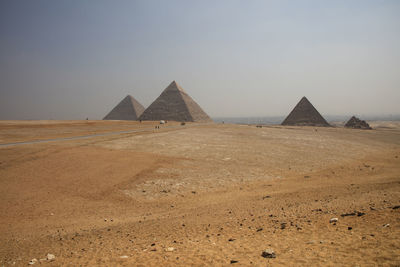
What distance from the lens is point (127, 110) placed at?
111500 mm

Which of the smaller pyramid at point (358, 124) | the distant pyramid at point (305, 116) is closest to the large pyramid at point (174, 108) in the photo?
the distant pyramid at point (305, 116)

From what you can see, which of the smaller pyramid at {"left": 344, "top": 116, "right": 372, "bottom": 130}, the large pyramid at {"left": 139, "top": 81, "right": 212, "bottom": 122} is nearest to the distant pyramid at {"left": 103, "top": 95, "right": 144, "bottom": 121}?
the large pyramid at {"left": 139, "top": 81, "right": 212, "bottom": 122}

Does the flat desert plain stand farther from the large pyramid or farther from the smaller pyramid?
the large pyramid

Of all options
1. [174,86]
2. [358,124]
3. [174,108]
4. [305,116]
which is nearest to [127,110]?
[174,86]

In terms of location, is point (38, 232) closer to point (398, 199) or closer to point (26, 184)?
point (26, 184)

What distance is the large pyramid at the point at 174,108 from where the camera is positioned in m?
86.3

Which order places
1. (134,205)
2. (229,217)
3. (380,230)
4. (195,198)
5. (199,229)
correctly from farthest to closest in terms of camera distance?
(195,198) → (134,205) → (229,217) → (199,229) → (380,230)

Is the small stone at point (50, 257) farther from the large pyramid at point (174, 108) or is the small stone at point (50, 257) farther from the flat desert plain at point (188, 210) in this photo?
the large pyramid at point (174, 108)

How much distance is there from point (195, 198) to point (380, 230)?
21.3 ft

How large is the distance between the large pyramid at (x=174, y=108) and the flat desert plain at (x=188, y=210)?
69.5 meters

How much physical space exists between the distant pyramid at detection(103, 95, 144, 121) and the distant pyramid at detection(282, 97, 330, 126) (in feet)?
227

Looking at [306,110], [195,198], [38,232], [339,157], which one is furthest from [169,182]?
[306,110]

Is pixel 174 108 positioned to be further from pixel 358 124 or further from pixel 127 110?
pixel 358 124

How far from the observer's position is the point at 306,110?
7281 centimetres
